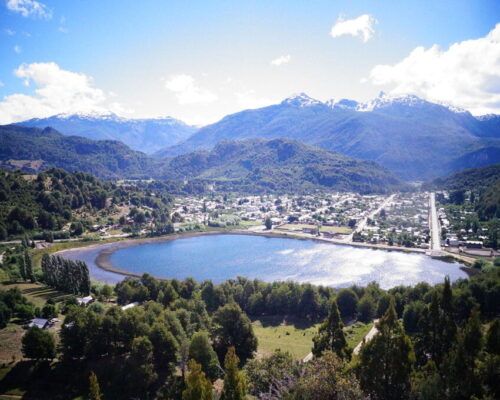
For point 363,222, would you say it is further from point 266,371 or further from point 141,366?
point 141,366

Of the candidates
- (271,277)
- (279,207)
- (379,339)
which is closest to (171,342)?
(379,339)

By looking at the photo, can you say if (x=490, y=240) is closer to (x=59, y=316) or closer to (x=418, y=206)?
(x=418, y=206)

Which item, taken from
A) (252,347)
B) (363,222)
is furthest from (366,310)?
(363,222)

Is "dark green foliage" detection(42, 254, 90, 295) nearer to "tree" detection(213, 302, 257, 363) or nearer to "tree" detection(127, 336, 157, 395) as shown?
"tree" detection(213, 302, 257, 363)

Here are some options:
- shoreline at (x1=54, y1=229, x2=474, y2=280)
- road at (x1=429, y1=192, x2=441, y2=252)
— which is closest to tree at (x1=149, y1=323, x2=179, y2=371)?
shoreline at (x1=54, y1=229, x2=474, y2=280)

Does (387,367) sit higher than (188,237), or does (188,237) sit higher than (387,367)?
(387,367)
